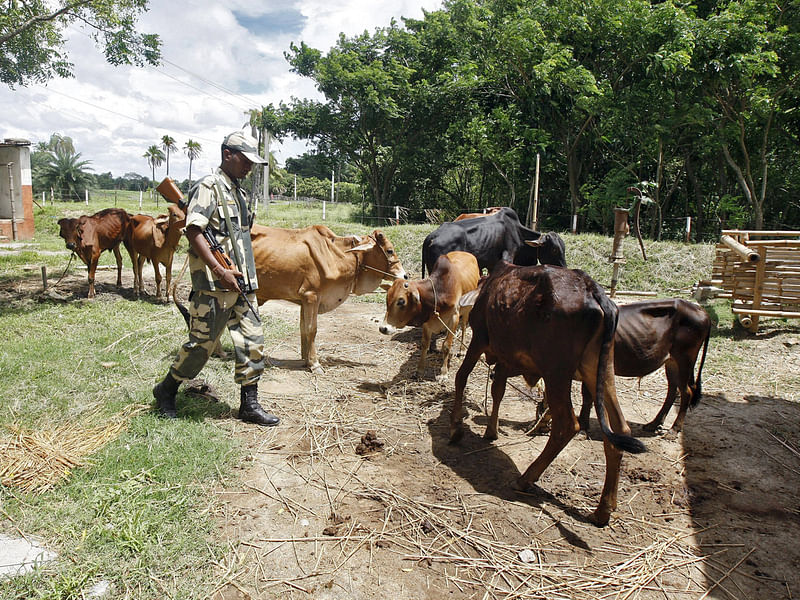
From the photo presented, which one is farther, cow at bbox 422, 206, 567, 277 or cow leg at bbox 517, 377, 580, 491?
cow at bbox 422, 206, 567, 277

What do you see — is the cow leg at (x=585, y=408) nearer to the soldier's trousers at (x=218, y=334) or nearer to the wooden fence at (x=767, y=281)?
the soldier's trousers at (x=218, y=334)

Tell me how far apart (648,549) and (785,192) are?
22883 millimetres

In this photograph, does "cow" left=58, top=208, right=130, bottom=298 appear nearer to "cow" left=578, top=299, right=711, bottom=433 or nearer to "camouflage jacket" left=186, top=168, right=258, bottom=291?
"camouflage jacket" left=186, top=168, right=258, bottom=291

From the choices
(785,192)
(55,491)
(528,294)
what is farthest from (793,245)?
(785,192)

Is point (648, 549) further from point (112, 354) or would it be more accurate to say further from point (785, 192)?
point (785, 192)

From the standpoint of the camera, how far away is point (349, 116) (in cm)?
2438

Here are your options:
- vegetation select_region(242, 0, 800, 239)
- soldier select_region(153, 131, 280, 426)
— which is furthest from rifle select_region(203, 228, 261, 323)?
vegetation select_region(242, 0, 800, 239)

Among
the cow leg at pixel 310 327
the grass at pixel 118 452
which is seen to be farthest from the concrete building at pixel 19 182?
the cow leg at pixel 310 327

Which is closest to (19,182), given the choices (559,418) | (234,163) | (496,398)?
(234,163)

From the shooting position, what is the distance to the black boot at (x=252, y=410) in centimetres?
458

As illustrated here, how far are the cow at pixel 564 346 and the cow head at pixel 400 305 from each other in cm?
170

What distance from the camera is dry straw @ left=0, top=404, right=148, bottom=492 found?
3340 mm

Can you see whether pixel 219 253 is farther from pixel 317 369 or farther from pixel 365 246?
pixel 365 246

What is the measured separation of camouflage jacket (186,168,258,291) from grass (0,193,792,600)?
128 centimetres
